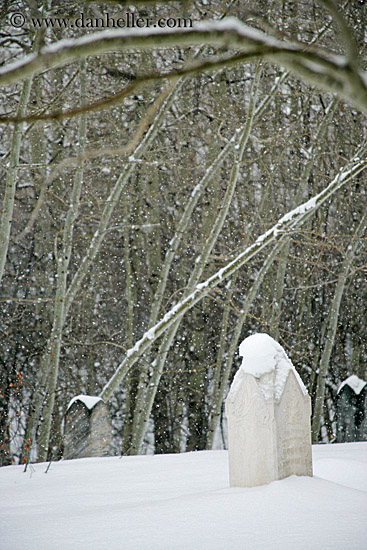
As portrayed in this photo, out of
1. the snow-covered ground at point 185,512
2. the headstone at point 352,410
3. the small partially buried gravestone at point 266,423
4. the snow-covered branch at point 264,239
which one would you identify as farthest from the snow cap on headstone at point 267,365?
the headstone at point 352,410

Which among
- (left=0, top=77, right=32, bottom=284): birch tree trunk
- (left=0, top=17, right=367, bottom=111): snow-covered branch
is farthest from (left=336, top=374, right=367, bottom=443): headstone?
(left=0, top=17, right=367, bottom=111): snow-covered branch

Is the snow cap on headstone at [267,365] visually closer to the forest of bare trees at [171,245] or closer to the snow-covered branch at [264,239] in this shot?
the snow-covered branch at [264,239]

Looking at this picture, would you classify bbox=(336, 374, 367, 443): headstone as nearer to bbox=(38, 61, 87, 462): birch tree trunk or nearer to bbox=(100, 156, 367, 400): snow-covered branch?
bbox=(100, 156, 367, 400): snow-covered branch

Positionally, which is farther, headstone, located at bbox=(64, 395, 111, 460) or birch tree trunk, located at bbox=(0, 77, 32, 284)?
birch tree trunk, located at bbox=(0, 77, 32, 284)

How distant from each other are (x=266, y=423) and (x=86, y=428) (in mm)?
2903

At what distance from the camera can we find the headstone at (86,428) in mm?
5516

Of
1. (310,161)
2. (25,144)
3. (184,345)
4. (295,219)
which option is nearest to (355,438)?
(295,219)

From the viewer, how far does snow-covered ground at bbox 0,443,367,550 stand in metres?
2.26

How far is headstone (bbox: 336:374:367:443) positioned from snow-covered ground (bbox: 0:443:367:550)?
2.61 metres

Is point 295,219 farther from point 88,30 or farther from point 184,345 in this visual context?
point 184,345

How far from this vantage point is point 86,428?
5.58 m

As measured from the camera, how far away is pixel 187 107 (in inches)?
386

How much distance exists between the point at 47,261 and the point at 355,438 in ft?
21.0

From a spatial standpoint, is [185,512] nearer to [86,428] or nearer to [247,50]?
[247,50]
